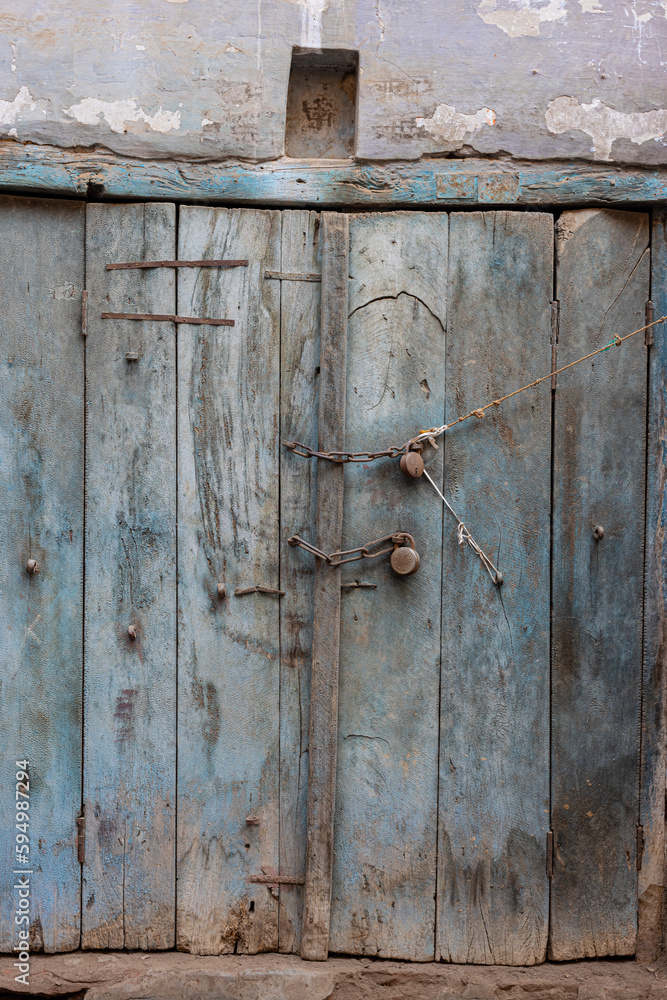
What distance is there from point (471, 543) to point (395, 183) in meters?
1.00

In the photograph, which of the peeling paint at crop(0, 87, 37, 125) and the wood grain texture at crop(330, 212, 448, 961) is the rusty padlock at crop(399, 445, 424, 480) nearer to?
the wood grain texture at crop(330, 212, 448, 961)

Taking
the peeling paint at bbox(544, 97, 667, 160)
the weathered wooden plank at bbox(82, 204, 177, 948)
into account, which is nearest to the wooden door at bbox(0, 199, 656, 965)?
the weathered wooden plank at bbox(82, 204, 177, 948)

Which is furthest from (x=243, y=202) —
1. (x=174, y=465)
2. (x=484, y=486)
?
(x=484, y=486)

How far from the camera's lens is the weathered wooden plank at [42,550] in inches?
80.5

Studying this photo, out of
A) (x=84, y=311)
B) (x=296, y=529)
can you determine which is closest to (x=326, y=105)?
(x=84, y=311)

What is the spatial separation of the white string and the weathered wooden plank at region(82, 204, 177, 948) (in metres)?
0.75

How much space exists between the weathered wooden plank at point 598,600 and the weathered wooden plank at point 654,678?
0.09 feet

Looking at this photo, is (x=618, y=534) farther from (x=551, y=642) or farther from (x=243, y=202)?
(x=243, y=202)

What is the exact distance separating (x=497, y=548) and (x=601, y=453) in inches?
15.5

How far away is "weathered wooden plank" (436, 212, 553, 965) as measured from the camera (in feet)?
6.79

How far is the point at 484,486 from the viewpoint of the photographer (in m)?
2.08

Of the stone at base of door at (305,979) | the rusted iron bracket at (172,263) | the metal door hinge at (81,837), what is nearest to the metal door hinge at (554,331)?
the rusted iron bracket at (172,263)

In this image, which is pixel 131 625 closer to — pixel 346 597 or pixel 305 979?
pixel 346 597

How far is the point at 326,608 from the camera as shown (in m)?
2.04
